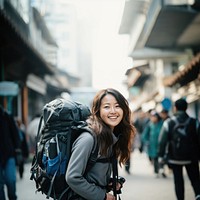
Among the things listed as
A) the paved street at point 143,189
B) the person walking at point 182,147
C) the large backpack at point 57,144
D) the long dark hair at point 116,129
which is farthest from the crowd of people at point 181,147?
the large backpack at point 57,144

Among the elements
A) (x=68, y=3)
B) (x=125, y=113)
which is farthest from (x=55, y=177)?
(x=68, y=3)

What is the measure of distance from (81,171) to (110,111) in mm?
483

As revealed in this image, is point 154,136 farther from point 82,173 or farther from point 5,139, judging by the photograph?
point 82,173

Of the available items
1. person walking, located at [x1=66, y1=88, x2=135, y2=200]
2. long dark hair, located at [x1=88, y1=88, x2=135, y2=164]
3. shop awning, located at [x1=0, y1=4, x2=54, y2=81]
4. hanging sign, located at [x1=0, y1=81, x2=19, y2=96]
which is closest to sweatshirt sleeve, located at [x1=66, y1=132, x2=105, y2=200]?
person walking, located at [x1=66, y1=88, x2=135, y2=200]

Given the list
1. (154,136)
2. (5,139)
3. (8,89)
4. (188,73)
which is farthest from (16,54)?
(5,139)

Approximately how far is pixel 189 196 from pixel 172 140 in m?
1.84

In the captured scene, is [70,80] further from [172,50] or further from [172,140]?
[172,140]

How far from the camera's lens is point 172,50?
22.3 metres

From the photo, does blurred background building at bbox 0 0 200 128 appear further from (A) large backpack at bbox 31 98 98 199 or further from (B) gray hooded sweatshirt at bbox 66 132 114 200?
(B) gray hooded sweatshirt at bbox 66 132 114 200

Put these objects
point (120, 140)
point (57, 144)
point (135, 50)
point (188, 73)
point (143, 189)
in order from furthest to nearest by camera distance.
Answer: point (135, 50), point (188, 73), point (143, 189), point (120, 140), point (57, 144)

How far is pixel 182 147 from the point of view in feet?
20.9

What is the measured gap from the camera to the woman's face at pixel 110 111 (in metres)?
3.13

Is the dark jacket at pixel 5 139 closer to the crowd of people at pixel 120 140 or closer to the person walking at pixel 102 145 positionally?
the crowd of people at pixel 120 140

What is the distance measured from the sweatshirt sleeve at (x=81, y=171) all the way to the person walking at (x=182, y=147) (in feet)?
11.8
